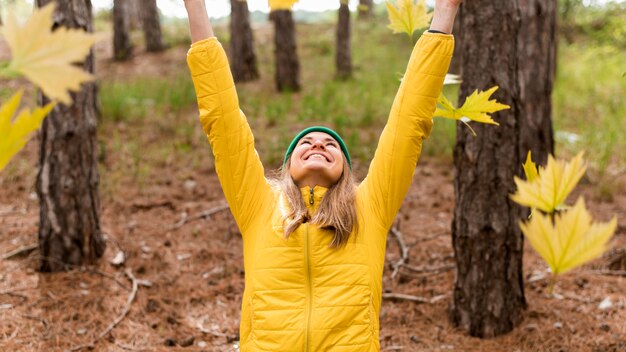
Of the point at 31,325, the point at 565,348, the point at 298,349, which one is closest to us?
the point at 298,349

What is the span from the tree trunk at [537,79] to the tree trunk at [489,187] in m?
1.21

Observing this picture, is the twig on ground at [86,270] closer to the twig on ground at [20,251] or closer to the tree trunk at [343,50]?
the twig on ground at [20,251]

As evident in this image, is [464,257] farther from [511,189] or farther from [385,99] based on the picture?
[385,99]

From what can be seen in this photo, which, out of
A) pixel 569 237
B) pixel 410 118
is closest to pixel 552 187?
pixel 569 237

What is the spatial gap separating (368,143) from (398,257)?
2.15 m

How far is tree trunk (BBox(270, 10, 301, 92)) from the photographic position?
8.61 metres

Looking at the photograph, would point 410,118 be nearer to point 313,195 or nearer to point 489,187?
point 313,195

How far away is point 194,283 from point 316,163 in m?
2.20

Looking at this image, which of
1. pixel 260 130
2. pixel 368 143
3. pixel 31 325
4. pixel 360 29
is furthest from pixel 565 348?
pixel 360 29

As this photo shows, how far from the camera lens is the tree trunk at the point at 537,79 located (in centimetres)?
423

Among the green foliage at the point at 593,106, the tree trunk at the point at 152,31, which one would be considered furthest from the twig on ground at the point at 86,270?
the tree trunk at the point at 152,31

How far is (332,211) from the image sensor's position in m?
1.99

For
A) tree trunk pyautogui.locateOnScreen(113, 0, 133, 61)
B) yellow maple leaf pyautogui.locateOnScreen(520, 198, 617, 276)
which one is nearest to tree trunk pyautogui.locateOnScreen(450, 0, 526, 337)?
yellow maple leaf pyautogui.locateOnScreen(520, 198, 617, 276)

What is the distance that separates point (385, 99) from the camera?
8.05 metres
